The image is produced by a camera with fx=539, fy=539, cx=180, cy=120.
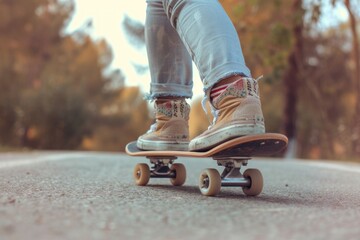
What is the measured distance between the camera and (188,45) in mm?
1835

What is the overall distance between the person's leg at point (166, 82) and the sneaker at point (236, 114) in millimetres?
345

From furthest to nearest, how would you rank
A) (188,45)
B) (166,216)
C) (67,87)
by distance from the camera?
(67,87)
(188,45)
(166,216)

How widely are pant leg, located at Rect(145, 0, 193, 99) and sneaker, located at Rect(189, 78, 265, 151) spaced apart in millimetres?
401

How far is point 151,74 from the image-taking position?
2152 millimetres

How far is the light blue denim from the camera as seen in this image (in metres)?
1.71

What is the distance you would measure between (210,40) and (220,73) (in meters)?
0.12

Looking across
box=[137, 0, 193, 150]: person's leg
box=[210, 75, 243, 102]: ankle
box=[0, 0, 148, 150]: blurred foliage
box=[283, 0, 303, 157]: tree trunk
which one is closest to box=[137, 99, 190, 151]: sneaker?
box=[137, 0, 193, 150]: person's leg

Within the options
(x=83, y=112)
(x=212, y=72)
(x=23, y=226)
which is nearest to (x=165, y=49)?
(x=212, y=72)

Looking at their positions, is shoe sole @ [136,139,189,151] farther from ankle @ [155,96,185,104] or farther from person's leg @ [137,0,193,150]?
ankle @ [155,96,185,104]

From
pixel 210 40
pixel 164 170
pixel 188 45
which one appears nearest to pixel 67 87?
pixel 164 170

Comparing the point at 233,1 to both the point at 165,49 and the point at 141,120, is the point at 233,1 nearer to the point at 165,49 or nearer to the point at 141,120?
the point at 165,49

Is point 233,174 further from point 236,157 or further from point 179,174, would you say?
point 179,174

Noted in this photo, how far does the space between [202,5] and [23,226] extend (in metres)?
1.05

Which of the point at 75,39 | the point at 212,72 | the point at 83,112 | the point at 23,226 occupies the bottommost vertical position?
the point at 23,226
